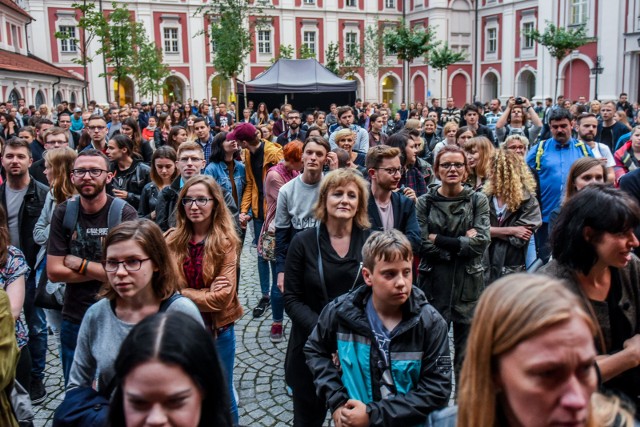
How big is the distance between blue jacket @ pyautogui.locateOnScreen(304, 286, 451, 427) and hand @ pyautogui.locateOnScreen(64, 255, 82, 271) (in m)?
1.74

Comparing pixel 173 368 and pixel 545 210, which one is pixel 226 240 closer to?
pixel 173 368

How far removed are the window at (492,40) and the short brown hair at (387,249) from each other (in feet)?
166

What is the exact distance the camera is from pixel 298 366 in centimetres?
362

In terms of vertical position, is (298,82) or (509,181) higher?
(298,82)

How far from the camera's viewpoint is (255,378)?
5.17 metres

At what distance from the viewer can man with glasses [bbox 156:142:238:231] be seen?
5.21 meters

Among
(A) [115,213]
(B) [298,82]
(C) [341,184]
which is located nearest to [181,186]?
(A) [115,213]

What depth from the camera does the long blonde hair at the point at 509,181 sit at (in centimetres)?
518

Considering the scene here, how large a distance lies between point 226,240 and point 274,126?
12.1 m

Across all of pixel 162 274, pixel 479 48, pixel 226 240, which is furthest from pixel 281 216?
pixel 479 48

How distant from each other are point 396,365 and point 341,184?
55.8 inches

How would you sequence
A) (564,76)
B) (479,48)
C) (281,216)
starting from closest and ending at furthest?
(281,216)
(564,76)
(479,48)

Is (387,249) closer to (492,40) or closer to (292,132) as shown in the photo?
(292,132)

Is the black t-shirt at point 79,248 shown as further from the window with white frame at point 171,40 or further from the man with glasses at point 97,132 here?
the window with white frame at point 171,40
